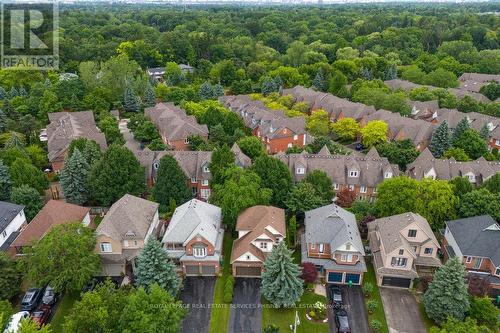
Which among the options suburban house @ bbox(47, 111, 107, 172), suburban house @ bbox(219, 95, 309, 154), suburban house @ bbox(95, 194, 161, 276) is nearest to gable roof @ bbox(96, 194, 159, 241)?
suburban house @ bbox(95, 194, 161, 276)

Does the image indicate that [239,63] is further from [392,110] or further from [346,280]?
[346,280]

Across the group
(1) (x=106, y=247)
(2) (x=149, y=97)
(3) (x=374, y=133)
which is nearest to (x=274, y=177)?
(1) (x=106, y=247)

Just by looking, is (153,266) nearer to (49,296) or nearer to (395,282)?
(49,296)

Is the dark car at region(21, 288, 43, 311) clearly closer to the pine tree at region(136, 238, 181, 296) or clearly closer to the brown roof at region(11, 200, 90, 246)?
the brown roof at region(11, 200, 90, 246)

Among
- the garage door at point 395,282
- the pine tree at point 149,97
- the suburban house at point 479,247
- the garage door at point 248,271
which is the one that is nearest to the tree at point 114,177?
the garage door at point 248,271

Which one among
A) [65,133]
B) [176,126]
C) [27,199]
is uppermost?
[176,126]

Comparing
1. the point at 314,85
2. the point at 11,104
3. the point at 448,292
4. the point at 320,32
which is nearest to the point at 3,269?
the point at 448,292
